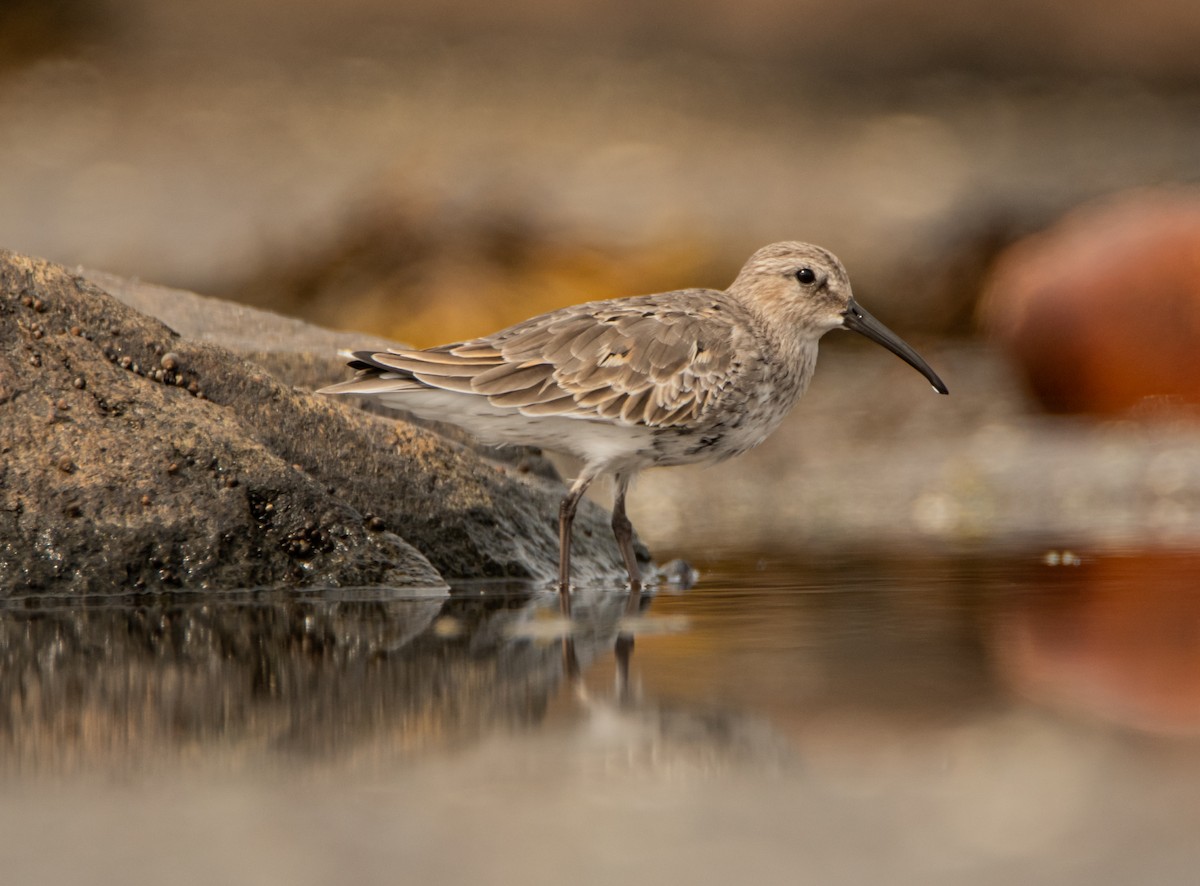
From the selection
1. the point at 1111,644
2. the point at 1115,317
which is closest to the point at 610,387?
the point at 1111,644

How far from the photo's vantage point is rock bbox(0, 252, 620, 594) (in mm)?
5703

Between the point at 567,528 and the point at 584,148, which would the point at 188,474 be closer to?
the point at 567,528

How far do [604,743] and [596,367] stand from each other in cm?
358

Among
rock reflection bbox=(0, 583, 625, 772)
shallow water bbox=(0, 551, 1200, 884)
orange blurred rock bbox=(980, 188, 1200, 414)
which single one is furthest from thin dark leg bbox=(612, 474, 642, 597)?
orange blurred rock bbox=(980, 188, 1200, 414)

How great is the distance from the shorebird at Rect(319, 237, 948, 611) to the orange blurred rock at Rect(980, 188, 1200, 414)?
626cm

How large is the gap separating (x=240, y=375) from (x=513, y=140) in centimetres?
1029

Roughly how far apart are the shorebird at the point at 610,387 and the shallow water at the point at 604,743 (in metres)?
1.31

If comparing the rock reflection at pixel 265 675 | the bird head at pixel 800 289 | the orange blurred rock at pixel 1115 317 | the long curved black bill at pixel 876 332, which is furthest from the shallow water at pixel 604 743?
the orange blurred rock at pixel 1115 317

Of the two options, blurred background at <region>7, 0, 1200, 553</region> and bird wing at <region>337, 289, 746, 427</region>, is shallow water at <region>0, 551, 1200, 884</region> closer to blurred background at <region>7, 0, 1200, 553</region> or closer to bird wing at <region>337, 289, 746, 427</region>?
bird wing at <region>337, 289, 746, 427</region>

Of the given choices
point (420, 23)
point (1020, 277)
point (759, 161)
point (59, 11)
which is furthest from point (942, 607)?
point (59, 11)

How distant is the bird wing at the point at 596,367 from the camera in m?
6.61

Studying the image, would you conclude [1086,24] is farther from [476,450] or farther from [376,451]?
[376,451]

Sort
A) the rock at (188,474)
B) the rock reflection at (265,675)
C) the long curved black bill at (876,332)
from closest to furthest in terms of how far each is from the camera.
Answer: the rock reflection at (265,675) → the rock at (188,474) → the long curved black bill at (876,332)

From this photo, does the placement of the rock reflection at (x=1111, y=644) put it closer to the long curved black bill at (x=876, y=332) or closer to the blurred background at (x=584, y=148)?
the long curved black bill at (x=876, y=332)
